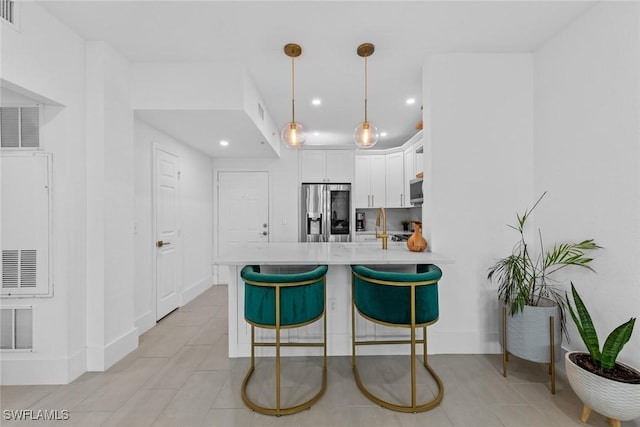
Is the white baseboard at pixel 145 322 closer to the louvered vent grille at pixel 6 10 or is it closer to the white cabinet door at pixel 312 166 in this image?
the louvered vent grille at pixel 6 10

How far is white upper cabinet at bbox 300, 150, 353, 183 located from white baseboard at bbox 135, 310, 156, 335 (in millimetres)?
2963

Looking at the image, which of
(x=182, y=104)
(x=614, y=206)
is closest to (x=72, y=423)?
(x=182, y=104)

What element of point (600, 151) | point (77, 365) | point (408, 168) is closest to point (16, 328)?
point (77, 365)

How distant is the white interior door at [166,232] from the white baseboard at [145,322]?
0.12 metres

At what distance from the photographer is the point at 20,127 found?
2008 mm

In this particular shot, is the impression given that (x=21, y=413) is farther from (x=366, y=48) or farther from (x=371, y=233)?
(x=371, y=233)

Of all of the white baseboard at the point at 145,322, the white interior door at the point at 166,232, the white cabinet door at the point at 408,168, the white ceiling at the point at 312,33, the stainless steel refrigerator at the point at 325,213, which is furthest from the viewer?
the stainless steel refrigerator at the point at 325,213

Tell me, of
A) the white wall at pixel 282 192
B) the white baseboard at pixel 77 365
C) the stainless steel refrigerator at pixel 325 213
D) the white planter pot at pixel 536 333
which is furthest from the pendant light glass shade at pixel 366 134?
the white baseboard at pixel 77 365

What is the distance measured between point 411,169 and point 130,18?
3.86 metres

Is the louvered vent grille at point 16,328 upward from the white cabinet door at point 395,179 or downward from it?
downward

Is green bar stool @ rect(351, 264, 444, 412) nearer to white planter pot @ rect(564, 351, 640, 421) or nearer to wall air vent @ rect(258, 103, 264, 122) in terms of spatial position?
white planter pot @ rect(564, 351, 640, 421)

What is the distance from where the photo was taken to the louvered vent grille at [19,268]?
1.98 meters

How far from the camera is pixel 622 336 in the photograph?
1478mm

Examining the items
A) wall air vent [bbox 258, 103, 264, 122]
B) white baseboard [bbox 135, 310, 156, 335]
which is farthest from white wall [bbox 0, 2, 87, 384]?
wall air vent [bbox 258, 103, 264, 122]
